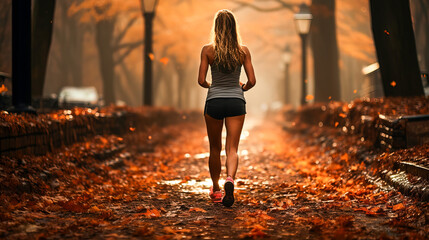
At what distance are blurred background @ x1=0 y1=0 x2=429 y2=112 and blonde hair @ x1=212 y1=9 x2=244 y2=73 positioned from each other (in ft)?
33.2

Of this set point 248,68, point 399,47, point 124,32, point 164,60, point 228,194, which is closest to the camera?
point 228,194

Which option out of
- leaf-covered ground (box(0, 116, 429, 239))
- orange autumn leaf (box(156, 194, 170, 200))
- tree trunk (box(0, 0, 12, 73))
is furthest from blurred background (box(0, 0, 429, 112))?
orange autumn leaf (box(156, 194, 170, 200))

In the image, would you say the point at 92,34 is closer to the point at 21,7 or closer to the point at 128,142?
the point at 128,142

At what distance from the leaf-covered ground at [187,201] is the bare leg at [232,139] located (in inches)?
16.9

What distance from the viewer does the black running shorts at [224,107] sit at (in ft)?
18.4

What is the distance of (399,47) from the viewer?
34.3 feet

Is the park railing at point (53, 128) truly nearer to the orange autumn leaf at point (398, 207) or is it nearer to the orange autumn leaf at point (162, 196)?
the orange autumn leaf at point (162, 196)

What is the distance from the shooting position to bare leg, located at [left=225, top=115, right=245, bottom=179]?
5.71m

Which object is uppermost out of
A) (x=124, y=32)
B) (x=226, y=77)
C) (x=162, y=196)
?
(x=124, y=32)

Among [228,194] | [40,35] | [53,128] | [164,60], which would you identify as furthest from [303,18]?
[164,60]

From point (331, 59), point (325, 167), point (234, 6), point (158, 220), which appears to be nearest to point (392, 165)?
point (325, 167)

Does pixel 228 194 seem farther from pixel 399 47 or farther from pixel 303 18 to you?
pixel 303 18

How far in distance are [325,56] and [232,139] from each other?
1462 cm

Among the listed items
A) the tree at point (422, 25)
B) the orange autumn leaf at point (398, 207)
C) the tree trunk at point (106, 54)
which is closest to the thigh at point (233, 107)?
the orange autumn leaf at point (398, 207)
